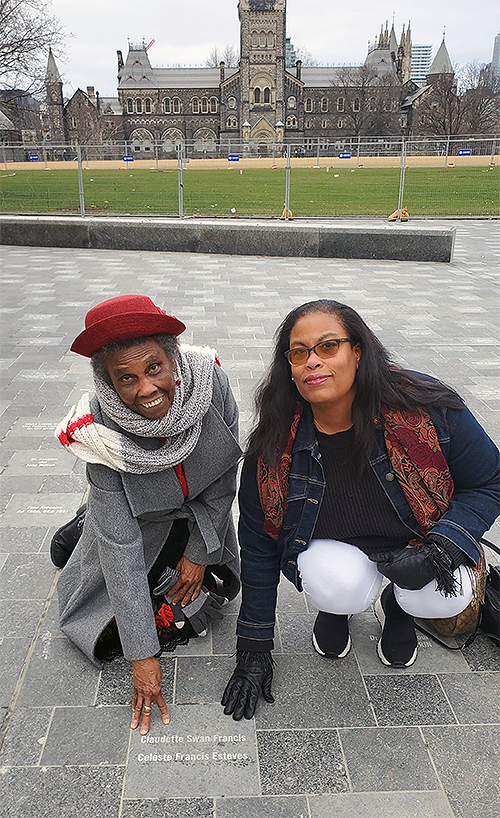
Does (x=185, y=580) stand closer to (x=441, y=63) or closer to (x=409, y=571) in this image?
(x=409, y=571)

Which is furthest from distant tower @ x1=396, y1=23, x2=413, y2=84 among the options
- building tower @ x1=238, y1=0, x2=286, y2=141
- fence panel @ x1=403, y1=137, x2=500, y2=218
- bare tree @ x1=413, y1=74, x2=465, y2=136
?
fence panel @ x1=403, y1=137, x2=500, y2=218

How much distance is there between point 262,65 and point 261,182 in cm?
6999

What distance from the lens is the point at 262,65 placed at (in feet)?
270

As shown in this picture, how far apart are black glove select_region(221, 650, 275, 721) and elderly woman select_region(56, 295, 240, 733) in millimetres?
236

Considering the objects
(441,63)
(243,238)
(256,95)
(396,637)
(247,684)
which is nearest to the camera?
(247,684)

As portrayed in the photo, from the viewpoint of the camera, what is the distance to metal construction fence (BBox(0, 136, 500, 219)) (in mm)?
16484

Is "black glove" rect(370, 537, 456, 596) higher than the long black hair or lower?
lower

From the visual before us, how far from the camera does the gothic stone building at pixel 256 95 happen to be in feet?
266

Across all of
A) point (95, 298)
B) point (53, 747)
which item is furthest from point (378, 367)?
point (95, 298)

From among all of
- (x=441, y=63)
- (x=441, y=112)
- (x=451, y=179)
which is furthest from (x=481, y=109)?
(x=451, y=179)

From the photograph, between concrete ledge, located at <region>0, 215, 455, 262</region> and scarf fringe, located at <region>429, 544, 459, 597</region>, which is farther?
concrete ledge, located at <region>0, 215, 455, 262</region>

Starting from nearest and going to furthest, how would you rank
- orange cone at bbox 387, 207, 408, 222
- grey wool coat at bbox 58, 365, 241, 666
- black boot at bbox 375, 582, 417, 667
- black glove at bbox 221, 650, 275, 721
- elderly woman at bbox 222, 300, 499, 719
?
elderly woman at bbox 222, 300, 499, 719
grey wool coat at bbox 58, 365, 241, 666
black glove at bbox 221, 650, 275, 721
black boot at bbox 375, 582, 417, 667
orange cone at bbox 387, 207, 408, 222

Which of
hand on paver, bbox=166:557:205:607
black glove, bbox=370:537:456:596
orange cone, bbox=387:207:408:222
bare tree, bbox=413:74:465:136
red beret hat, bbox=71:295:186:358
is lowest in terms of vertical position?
hand on paver, bbox=166:557:205:607

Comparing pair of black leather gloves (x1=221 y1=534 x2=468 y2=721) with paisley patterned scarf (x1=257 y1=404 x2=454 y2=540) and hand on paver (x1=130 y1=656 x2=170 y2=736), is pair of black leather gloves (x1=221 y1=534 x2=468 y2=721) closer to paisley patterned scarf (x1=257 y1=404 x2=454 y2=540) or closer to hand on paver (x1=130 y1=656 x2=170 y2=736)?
paisley patterned scarf (x1=257 y1=404 x2=454 y2=540)
